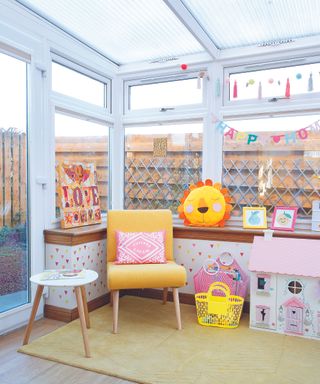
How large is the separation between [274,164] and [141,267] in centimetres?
146

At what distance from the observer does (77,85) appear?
3.34 metres

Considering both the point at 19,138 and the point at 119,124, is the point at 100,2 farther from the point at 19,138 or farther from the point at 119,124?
the point at 119,124

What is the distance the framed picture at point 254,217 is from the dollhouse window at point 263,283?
536 mm

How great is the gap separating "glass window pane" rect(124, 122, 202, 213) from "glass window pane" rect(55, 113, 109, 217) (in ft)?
0.74

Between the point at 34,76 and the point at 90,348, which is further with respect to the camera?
the point at 34,76

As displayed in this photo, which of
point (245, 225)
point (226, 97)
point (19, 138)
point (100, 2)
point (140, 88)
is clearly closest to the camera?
point (100, 2)

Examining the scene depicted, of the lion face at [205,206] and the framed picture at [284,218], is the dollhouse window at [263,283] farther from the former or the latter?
the lion face at [205,206]

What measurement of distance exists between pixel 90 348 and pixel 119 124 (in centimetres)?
221

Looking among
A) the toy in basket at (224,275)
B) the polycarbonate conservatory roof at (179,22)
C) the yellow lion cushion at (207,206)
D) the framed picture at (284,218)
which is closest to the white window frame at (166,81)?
the polycarbonate conservatory roof at (179,22)

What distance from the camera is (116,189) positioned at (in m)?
3.84

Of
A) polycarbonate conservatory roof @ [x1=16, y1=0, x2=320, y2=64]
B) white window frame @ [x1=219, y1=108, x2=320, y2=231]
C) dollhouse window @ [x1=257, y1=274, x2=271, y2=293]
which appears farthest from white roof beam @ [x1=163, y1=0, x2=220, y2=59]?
dollhouse window @ [x1=257, y1=274, x2=271, y2=293]

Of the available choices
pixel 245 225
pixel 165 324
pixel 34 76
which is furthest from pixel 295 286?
pixel 34 76

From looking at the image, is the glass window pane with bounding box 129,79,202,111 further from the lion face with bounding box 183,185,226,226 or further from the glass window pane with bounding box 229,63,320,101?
the lion face with bounding box 183,185,226,226

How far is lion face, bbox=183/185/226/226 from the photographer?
317 centimetres
